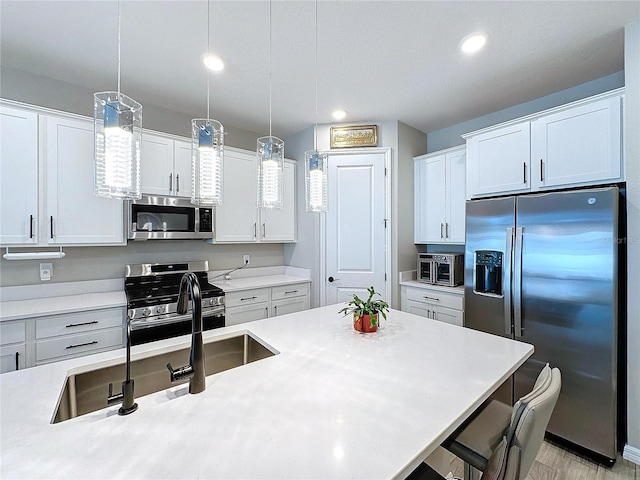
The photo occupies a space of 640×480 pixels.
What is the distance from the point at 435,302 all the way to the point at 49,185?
138 inches

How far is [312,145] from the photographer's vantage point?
137 inches

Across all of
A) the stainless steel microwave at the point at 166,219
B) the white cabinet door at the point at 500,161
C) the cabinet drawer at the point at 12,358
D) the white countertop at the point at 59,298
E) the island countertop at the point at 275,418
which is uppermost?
the white cabinet door at the point at 500,161

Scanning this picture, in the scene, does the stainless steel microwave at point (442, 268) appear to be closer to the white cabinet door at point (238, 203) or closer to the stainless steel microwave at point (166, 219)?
the white cabinet door at point (238, 203)

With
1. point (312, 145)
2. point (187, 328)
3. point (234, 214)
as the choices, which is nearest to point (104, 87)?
point (234, 214)

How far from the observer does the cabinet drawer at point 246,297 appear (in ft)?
9.53

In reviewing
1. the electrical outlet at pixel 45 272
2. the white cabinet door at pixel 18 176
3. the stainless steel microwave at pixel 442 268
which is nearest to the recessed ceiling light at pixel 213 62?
the white cabinet door at pixel 18 176

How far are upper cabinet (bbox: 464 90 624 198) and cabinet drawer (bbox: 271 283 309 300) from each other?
2.01 m

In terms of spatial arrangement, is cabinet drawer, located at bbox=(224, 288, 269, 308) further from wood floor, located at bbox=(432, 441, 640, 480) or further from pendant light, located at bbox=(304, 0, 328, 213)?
wood floor, located at bbox=(432, 441, 640, 480)

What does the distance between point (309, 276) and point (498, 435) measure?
252 centimetres

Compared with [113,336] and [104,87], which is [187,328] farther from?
[104,87]

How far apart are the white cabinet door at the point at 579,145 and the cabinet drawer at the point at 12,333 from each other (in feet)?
12.6

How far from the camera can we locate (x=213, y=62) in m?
2.20

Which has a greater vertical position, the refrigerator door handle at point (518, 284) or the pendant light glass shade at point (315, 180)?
the pendant light glass shade at point (315, 180)

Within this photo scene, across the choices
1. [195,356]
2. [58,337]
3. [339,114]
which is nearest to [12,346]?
[58,337]
